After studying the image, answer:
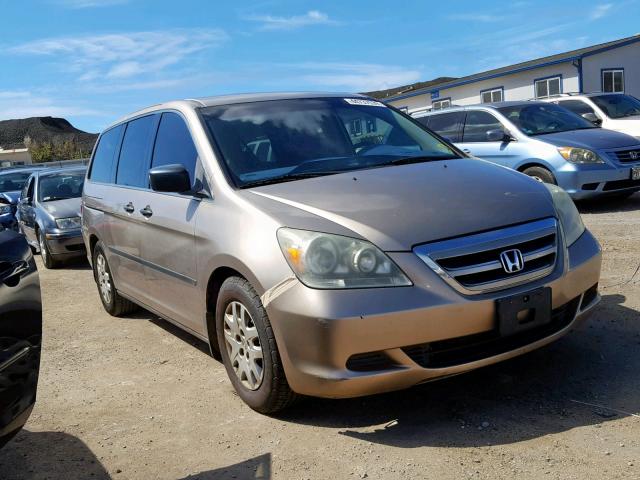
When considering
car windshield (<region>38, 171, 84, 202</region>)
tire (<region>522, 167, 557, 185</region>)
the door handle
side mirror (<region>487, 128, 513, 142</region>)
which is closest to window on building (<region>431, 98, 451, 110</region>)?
side mirror (<region>487, 128, 513, 142</region>)

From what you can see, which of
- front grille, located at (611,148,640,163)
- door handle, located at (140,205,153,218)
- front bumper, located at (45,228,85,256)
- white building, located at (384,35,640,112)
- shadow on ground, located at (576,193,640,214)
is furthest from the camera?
white building, located at (384,35,640,112)

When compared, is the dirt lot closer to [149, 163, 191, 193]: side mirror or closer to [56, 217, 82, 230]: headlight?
[149, 163, 191, 193]: side mirror

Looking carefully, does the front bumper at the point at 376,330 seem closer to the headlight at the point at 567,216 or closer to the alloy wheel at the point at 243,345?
the alloy wheel at the point at 243,345

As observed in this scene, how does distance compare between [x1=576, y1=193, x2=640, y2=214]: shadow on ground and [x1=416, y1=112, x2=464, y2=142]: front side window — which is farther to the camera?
[x1=416, y1=112, x2=464, y2=142]: front side window

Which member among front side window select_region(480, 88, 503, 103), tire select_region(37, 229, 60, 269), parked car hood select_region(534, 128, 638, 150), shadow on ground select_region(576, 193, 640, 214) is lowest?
shadow on ground select_region(576, 193, 640, 214)

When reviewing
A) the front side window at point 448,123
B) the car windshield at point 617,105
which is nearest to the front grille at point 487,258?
the front side window at point 448,123

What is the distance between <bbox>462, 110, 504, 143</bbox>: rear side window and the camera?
34.3ft

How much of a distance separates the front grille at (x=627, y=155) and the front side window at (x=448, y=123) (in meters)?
2.48

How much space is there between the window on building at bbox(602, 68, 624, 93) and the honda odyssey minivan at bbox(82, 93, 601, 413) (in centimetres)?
2220

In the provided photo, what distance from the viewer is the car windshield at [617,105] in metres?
13.0

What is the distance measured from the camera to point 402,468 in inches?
117

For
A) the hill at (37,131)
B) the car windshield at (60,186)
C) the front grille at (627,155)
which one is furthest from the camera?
the hill at (37,131)

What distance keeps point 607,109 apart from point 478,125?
3.86m

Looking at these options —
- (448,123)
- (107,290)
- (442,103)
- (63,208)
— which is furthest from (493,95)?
(107,290)
